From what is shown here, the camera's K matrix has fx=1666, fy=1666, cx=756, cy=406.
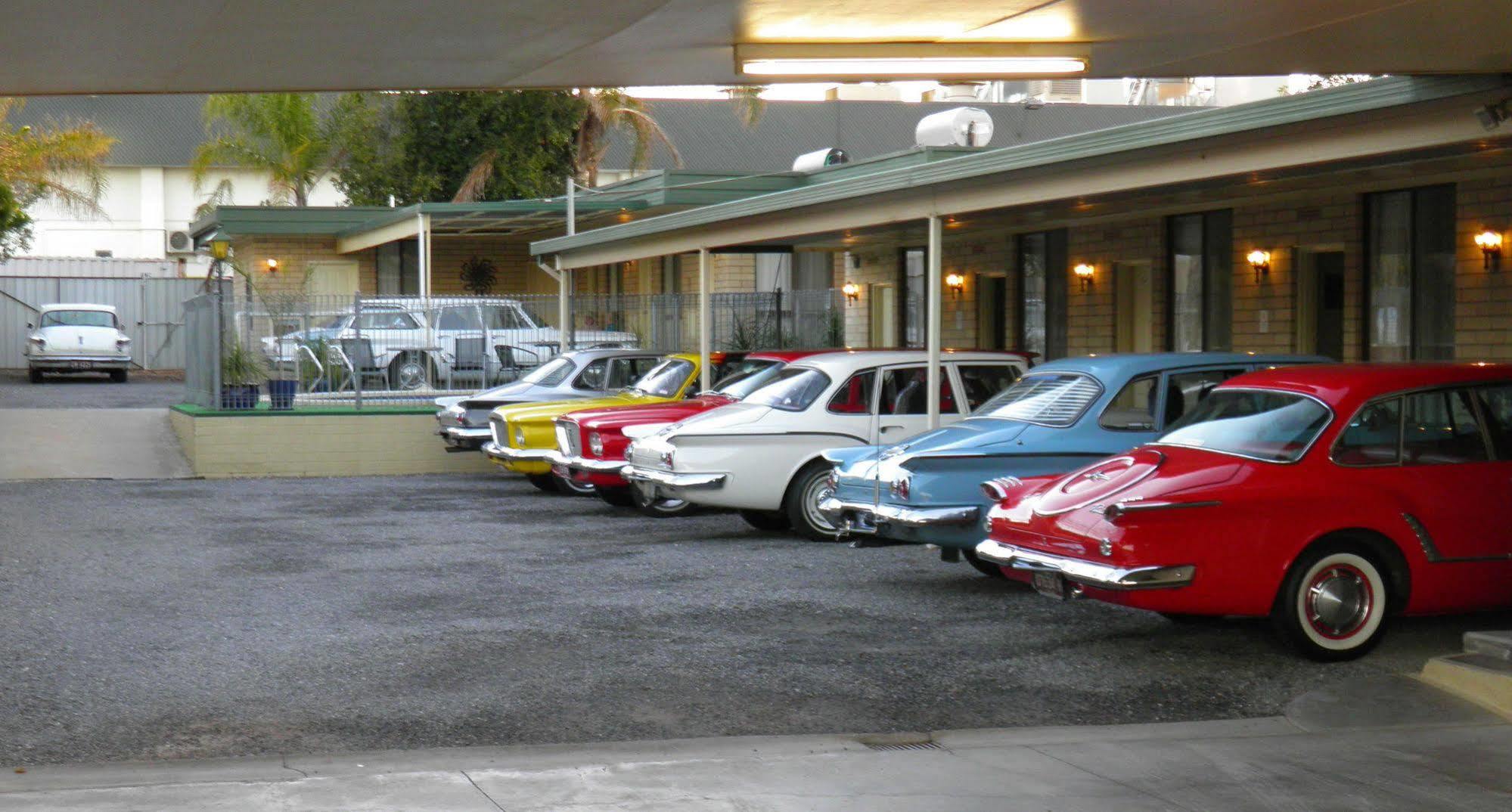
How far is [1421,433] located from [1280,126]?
8.65ft

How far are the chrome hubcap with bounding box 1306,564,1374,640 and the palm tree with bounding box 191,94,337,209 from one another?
3605cm

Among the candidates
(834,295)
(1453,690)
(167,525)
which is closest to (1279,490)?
(1453,690)

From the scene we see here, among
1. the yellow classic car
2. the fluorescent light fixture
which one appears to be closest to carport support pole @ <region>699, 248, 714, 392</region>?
the yellow classic car

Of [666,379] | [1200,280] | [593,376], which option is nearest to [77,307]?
[593,376]

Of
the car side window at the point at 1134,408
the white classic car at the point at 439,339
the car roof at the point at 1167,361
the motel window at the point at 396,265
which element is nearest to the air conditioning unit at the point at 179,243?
the motel window at the point at 396,265

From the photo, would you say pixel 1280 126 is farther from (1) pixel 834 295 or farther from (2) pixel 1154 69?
(1) pixel 834 295

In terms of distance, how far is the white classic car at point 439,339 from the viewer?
70.5ft

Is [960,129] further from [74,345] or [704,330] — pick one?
[74,345]

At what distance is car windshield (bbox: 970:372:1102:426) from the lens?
10945 mm

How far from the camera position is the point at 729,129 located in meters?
48.1

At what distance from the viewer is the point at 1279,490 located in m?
8.38

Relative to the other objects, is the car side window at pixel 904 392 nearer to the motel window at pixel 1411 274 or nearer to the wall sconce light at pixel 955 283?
the motel window at pixel 1411 274

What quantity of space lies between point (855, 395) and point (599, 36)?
6424 millimetres

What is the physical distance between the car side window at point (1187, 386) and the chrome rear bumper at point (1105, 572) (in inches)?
91.0
